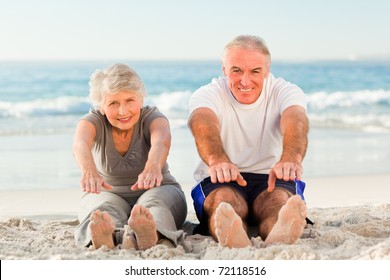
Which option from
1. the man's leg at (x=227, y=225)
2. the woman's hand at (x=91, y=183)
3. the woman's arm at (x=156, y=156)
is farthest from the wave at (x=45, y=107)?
the man's leg at (x=227, y=225)

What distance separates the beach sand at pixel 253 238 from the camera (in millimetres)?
3432

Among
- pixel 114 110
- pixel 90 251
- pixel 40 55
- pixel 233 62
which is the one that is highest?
pixel 40 55

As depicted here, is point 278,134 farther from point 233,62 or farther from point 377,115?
point 377,115

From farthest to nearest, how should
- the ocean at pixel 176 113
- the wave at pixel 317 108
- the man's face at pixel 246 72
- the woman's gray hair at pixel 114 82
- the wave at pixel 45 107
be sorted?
the wave at pixel 45 107, the wave at pixel 317 108, the ocean at pixel 176 113, the man's face at pixel 246 72, the woman's gray hair at pixel 114 82

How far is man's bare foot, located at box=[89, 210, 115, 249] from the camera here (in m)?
3.51

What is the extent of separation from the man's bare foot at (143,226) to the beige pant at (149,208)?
96mm

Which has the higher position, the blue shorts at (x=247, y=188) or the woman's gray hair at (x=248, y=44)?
the woman's gray hair at (x=248, y=44)

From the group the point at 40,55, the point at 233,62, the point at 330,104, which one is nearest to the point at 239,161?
the point at 233,62

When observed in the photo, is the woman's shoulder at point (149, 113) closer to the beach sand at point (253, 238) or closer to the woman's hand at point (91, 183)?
the woman's hand at point (91, 183)

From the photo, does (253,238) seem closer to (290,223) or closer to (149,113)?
(290,223)

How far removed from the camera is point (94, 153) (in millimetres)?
4363

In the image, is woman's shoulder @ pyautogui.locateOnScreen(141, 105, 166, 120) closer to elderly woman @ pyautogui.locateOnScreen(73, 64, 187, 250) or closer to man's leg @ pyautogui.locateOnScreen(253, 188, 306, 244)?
→ elderly woman @ pyautogui.locateOnScreen(73, 64, 187, 250)

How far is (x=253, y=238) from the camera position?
3.75 m

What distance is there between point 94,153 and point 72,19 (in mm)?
21225
